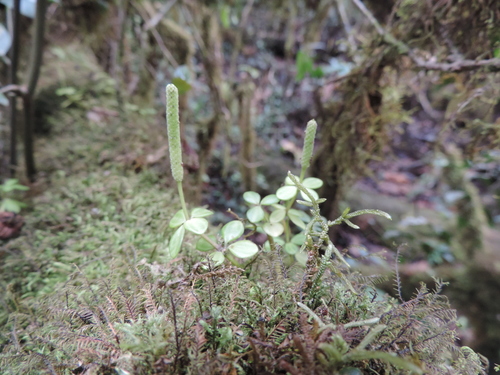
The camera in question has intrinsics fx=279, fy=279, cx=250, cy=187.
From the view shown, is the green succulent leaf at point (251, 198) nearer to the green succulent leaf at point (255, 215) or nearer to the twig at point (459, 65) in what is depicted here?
the green succulent leaf at point (255, 215)

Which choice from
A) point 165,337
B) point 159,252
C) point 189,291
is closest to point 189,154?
point 159,252

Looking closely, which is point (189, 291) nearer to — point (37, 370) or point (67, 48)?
point (37, 370)

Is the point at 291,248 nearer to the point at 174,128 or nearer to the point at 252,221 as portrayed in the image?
the point at 252,221

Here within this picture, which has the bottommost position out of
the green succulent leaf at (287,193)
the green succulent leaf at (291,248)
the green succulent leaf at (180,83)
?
the green succulent leaf at (291,248)

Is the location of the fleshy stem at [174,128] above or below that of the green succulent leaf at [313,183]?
above

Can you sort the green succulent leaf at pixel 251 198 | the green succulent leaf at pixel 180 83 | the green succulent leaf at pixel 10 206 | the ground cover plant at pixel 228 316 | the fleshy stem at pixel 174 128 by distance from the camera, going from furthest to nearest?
the green succulent leaf at pixel 180 83
the green succulent leaf at pixel 10 206
the green succulent leaf at pixel 251 198
the fleshy stem at pixel 174 128
the ground cover plant at pixel 228 316

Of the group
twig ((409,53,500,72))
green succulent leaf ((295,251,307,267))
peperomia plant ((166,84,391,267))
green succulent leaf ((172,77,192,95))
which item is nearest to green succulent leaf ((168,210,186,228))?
peperomia plant ((166,84,391,267))

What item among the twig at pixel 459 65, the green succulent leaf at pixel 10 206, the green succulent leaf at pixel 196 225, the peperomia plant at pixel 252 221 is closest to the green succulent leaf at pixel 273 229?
the peperomia plant at pixel 252 221

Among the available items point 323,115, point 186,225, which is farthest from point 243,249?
point 323,115
